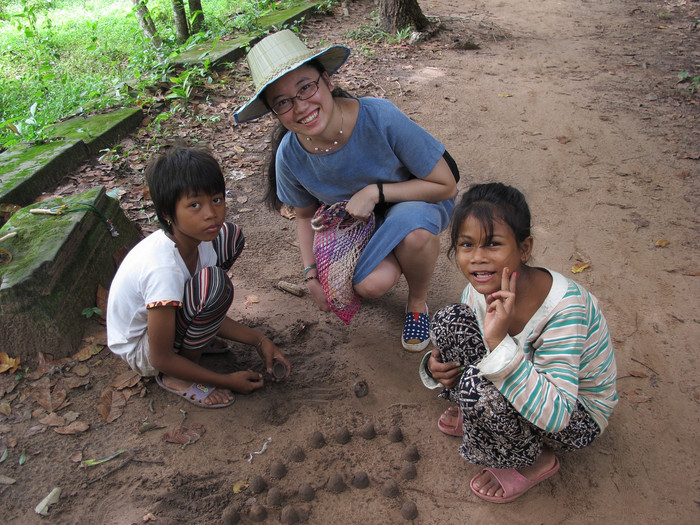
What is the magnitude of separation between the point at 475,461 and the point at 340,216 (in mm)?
1372

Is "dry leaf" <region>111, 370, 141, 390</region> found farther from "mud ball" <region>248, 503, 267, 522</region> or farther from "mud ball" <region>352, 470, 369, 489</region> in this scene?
"mud ball" <region>352, 470, 369, 489</region>

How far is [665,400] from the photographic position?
247 centimetres

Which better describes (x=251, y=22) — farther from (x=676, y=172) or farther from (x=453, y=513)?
(x=453, y=513)

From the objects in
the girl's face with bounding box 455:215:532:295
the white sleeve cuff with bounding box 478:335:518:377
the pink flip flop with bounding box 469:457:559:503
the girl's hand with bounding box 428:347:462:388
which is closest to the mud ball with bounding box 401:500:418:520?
the pink flip flop with bounding box 469:457:559:503

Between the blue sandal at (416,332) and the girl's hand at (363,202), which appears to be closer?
the girl's hand at (363,202)

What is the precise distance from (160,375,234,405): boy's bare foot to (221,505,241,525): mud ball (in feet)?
1.95

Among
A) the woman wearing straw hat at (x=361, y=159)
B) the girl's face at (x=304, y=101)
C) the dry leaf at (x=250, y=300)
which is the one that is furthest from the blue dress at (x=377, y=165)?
the dry leaf at (x=250, y=300)

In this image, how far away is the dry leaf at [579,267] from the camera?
339cm

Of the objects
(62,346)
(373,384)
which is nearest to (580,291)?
(373,384)

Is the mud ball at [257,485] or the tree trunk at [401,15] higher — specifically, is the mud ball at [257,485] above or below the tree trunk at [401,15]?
below

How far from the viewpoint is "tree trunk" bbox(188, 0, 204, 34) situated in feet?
26.5

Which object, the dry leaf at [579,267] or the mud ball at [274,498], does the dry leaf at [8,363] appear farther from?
the dry leaf at [579,267]

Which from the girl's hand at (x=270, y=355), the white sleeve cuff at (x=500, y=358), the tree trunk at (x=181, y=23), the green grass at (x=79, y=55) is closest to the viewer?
the white sleeve cuff at (x=500, y=358)

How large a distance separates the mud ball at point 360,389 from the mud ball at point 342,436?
26 centimetres
